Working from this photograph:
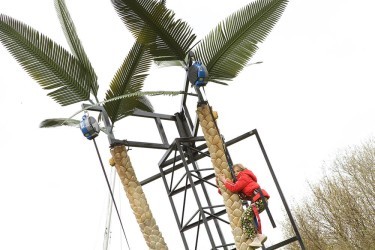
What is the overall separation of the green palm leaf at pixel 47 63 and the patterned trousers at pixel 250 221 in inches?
117

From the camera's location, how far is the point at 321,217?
109 ft

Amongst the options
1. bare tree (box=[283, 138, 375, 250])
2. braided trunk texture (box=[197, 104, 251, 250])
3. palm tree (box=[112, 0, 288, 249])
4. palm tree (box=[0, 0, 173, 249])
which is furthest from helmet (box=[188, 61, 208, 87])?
bare tree (box=[283, 138, 375, 250])

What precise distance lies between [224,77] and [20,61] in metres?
3.02

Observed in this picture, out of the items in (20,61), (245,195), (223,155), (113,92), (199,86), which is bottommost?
(245,195)

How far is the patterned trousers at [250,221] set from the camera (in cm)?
930

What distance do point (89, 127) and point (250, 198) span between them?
7.85ft

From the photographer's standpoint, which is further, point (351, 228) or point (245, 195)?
point (351, 228)

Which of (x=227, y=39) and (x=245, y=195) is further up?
(x=227, y=39)

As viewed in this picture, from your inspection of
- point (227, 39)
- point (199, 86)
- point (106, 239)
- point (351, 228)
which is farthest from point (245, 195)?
point (106, 239)

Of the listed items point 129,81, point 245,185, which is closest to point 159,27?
point 129,81

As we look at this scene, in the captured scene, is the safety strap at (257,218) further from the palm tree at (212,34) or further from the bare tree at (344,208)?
the bare tree at (344,208)

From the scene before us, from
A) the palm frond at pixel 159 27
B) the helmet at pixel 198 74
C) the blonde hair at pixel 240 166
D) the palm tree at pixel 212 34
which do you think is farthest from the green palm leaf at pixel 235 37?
the blonde hair at pixel 240 166

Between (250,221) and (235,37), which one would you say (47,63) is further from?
(250,221)

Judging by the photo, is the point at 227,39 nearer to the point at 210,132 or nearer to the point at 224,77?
the point at 224,77
